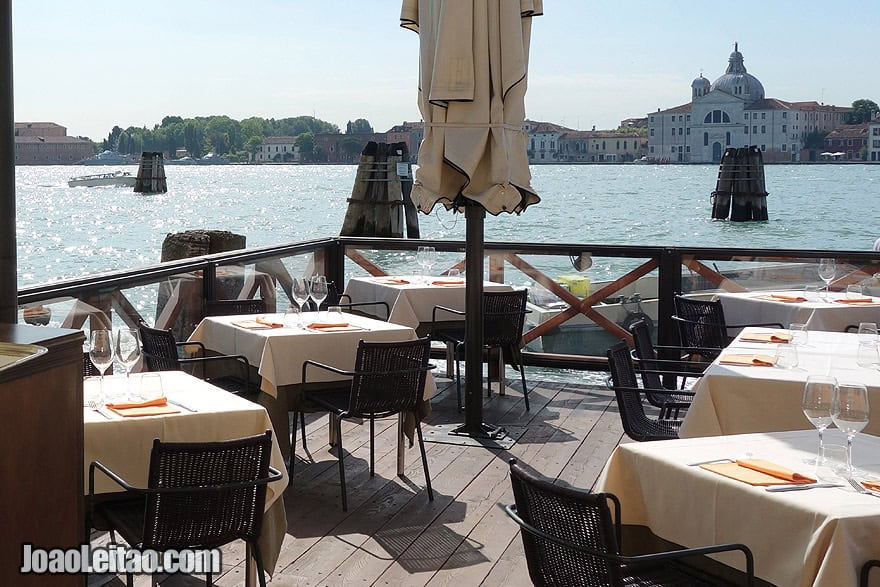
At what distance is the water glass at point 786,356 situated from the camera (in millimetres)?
4609

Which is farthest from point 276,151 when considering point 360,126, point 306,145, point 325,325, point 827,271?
point 325,325

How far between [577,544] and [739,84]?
3117 inches

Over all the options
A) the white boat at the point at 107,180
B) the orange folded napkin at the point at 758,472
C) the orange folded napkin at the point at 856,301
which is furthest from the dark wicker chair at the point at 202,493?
the white boat at the point at 107,180

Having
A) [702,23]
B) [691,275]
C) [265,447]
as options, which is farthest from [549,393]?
[702,23]

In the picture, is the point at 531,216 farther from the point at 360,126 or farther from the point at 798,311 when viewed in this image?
the point at 798,311

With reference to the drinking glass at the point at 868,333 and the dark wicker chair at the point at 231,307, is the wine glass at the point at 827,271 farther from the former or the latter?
the dark wicker chair at the point at 231,307

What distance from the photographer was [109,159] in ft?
332

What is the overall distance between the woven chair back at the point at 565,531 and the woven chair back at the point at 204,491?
35.2 inches

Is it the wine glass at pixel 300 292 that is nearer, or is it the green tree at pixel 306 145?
the wine glass at pixel 300 292

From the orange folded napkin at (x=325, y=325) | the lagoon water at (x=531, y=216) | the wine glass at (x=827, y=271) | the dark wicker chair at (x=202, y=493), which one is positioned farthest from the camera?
the lagoon water at (x=531, y=216)

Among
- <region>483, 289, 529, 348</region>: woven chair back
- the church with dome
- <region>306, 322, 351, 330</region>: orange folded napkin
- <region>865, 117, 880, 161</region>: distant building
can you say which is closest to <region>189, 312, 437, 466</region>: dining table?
<region>306, 322, 351, 330</region>: orange folded napkin

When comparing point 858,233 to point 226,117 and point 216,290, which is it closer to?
point 216,290

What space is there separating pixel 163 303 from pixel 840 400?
465 centimetres

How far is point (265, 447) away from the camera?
3.29 meters
